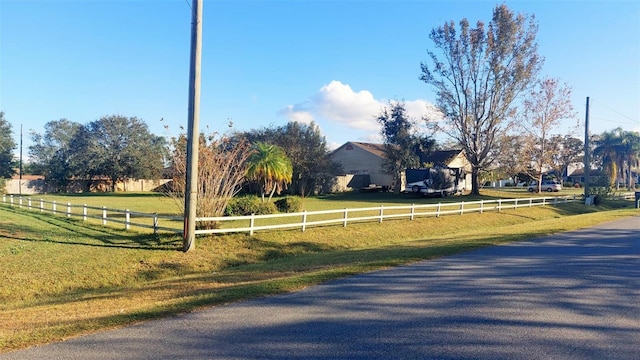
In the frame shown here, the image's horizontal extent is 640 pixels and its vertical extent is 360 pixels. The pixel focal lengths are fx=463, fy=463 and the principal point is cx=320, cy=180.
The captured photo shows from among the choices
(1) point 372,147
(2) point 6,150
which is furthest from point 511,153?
(2) point 6,150

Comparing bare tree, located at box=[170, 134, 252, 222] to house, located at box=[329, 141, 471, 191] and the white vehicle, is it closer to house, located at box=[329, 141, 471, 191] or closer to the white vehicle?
the white vehicle

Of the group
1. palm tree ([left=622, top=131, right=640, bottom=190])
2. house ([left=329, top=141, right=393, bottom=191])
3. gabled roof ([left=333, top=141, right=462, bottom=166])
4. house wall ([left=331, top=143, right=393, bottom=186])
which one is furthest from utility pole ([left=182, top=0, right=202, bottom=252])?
palm tree ([left=622, top=131, right=640, bottom=190])

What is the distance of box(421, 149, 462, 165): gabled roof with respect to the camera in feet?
186

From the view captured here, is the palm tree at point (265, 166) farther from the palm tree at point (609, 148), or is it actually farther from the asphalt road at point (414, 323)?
the palm tree at point (609, 148)

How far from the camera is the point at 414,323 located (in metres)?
5.73

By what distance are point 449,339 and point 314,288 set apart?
3.18 m

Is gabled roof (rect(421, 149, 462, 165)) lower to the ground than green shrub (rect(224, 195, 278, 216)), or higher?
higher

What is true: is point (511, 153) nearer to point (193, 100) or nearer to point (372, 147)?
point (372, 147)

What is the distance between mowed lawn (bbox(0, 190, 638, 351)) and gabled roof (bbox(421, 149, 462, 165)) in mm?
35299

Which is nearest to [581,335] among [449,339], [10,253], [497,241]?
[449,339]

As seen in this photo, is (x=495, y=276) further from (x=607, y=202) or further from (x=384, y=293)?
(x=607, y=202)

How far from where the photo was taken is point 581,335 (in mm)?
5266

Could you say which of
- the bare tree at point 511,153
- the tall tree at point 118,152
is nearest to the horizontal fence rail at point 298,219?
the bare tree at point 511,153

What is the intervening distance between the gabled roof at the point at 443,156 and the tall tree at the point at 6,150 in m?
57.3
